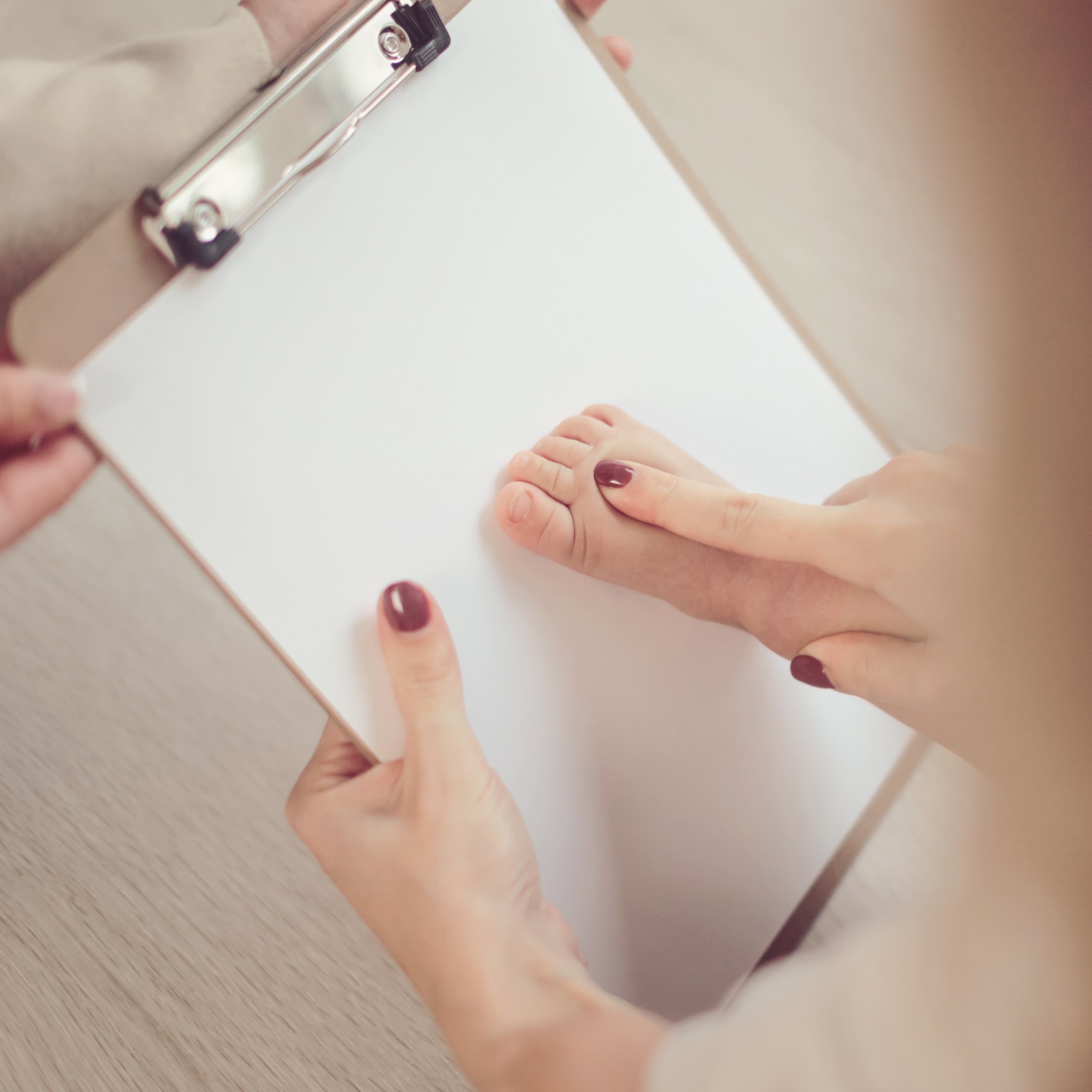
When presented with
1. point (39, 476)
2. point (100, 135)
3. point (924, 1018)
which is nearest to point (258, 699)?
point (39, 476)

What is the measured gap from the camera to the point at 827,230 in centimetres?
86

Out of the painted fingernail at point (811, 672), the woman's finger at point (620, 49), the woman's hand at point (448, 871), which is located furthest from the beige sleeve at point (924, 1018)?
the woman's finger at point (620, 49)

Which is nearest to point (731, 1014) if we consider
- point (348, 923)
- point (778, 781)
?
point (778, 781)

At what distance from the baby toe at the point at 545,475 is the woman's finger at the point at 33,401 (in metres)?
0.25

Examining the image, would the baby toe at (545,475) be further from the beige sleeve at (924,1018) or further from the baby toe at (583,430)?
the beige sleeve at (924,1018)

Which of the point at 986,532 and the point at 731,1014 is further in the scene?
the point at 731,1014

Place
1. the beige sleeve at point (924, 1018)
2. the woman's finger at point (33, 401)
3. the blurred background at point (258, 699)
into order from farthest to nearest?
the blurred background at point (258, 699) → the woman's finger at point (33, 401) → the beige sleeve at point (924, 1018)

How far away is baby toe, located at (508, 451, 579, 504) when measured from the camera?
48 cm

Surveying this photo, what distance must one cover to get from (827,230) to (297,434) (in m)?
0.72

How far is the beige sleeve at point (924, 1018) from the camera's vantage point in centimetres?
18

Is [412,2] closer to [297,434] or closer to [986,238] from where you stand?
[297,434]

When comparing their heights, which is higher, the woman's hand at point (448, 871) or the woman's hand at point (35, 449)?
the woman's hand at point (35, 449)

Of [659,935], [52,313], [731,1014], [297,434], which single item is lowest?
[659,935]

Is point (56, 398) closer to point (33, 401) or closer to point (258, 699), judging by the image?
point (33, 401)
